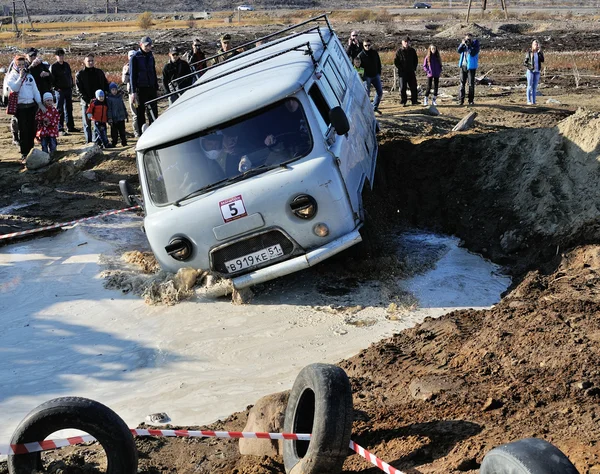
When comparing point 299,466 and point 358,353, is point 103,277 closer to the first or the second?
point 358,353

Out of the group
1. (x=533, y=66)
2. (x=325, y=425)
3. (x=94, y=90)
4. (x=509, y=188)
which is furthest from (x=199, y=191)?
(x=533, y=66)

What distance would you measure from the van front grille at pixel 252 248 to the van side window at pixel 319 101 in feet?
4.52

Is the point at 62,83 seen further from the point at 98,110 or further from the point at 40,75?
the point at 98,110

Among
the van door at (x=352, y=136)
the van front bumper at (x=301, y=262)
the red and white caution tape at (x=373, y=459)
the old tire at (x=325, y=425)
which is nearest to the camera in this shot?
the red and white caution tape at (x=373, y=459)

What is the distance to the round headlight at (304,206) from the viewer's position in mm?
8414

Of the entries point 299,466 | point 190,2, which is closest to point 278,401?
point 299,466

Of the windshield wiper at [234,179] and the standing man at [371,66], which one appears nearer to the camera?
the windshield wiper at [234,179]

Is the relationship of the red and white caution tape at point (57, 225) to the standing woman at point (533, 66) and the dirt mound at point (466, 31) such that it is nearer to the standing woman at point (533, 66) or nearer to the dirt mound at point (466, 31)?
the standing woman at point (533, 66)

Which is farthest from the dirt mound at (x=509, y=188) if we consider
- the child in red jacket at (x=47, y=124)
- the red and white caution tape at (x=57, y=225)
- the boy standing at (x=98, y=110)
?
the child in red jacket at (x=47, y=124)

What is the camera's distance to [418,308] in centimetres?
873

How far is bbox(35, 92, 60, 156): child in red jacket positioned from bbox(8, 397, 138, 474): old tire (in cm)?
1082

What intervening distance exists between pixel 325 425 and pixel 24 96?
11.8 metres

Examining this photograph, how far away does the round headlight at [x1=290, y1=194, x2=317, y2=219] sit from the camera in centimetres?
841

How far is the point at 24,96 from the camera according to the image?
15.1 metres
